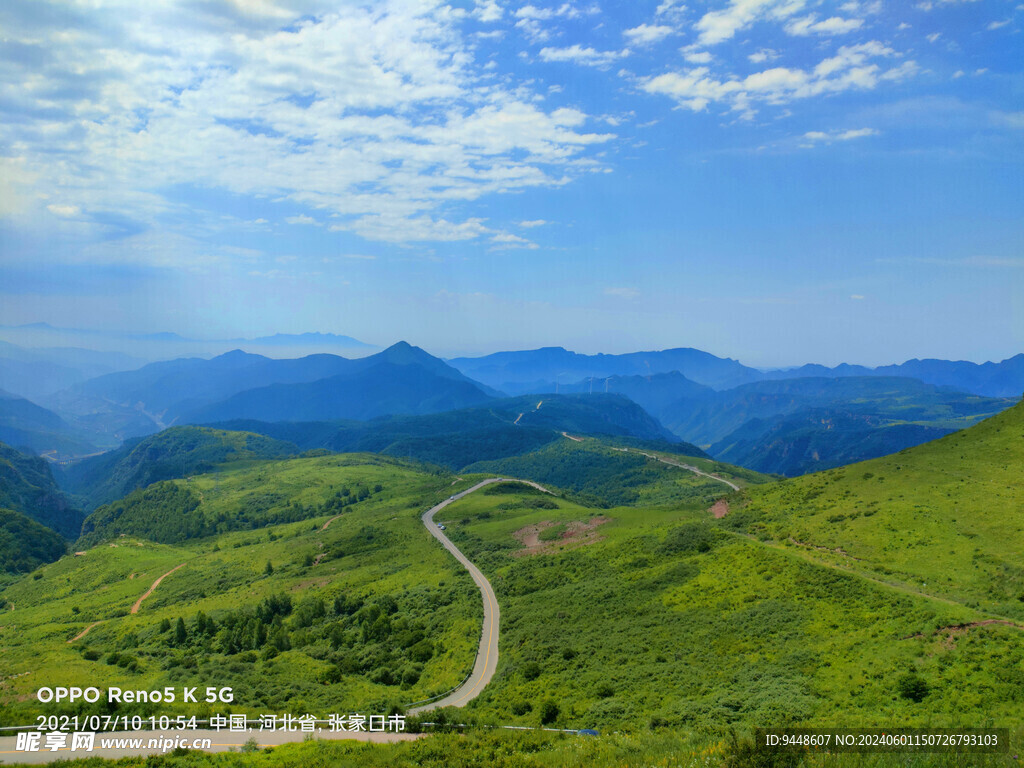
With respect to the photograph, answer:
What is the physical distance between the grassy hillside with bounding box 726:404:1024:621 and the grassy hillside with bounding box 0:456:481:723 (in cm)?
3545

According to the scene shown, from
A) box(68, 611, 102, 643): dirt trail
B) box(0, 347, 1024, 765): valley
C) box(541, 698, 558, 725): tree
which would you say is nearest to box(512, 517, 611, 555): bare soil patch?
box(0, 347, 1024, 765): valley

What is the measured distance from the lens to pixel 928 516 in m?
49.3

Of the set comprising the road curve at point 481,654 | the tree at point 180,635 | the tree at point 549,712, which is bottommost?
the tree at point 180,635

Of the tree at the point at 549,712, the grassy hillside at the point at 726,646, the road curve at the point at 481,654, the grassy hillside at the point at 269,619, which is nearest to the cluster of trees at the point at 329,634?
the grassy hillside at the point at 269,619

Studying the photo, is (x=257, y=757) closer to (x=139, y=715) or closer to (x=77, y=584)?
(x=139, y=715)

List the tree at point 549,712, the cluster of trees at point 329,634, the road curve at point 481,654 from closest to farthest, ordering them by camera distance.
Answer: the tree at point 549,712 < the road curve at point 481,654 < the cluster of trees at point 329,634

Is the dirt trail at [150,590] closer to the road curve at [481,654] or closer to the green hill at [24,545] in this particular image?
the road curve at [481,654]

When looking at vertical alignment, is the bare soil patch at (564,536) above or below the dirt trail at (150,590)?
above

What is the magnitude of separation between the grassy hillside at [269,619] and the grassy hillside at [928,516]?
35449mm

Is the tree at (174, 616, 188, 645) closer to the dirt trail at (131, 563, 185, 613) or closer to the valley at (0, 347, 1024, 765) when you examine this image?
the valley at (0, 347, 1024, 765)

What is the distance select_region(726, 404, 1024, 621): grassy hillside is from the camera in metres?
39.7

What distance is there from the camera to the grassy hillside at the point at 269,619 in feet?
138

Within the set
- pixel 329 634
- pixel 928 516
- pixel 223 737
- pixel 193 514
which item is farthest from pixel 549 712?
pixel 193 514

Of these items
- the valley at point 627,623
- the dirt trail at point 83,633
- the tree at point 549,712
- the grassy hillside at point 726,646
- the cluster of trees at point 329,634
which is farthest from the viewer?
the dirt trail at point 83,633
